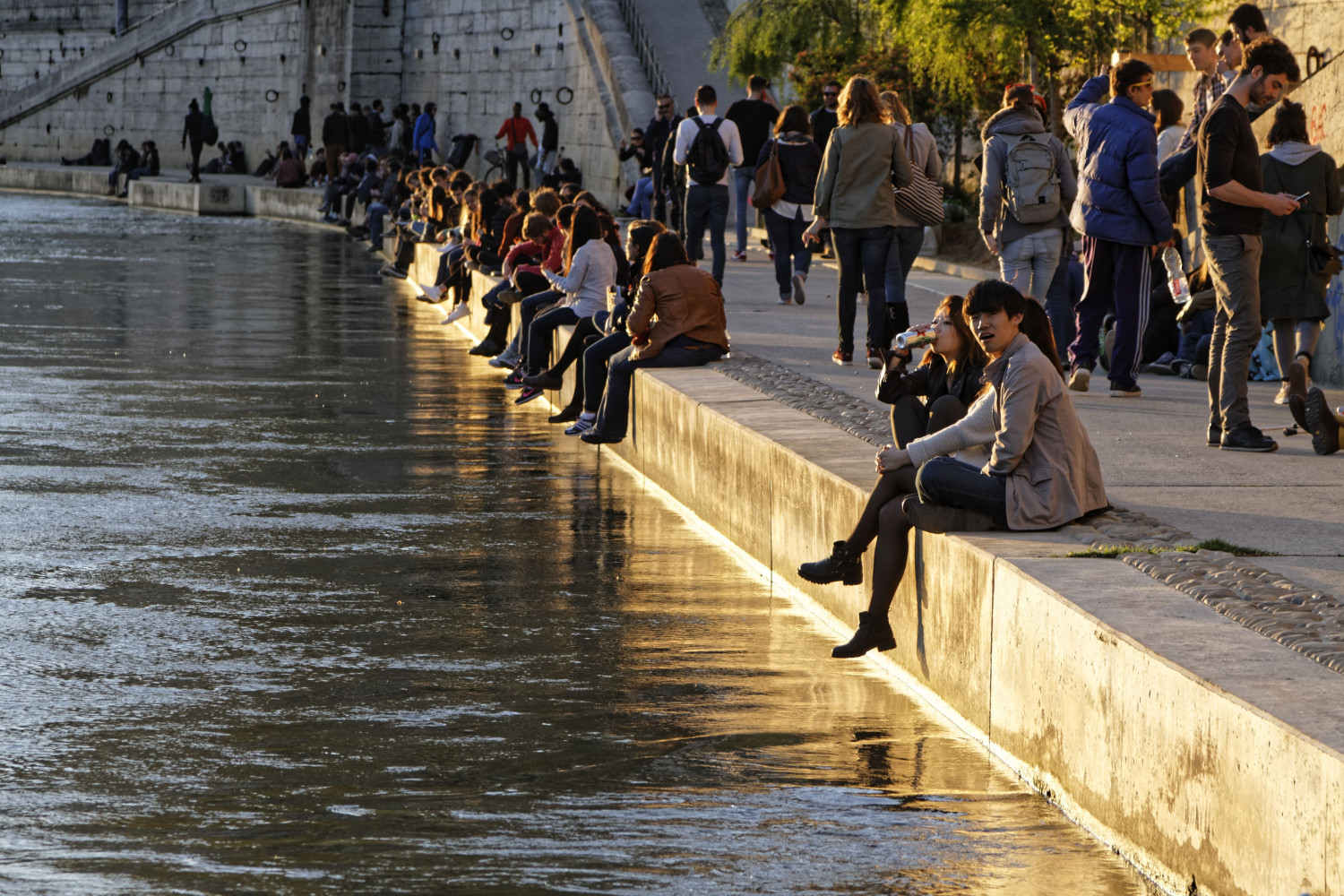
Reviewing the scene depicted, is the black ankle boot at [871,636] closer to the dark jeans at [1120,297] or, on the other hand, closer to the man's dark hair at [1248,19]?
the dark jeans at [1120,297]

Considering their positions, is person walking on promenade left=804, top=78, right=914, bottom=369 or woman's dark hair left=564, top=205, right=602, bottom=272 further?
woman's dark hair left=564, top=205, right=602, bottom=272

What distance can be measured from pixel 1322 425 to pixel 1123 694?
13.9ft

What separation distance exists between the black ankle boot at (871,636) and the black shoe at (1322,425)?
2.98m

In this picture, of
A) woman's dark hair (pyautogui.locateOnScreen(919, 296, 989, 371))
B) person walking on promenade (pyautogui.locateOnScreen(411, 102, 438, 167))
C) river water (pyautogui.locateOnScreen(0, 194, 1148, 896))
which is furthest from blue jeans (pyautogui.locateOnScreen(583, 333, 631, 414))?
person walking on promenade (pyautogui.locateOnScreen(411, 102, 438, 167))

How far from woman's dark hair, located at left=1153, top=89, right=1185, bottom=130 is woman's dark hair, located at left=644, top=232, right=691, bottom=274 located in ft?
10.1

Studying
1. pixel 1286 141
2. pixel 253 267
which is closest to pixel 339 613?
pixel 1286 141

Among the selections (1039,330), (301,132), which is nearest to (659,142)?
(1039,330)

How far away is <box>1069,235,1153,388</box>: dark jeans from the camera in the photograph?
1033 cm

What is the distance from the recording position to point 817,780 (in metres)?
5.36

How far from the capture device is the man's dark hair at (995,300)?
20.6ft

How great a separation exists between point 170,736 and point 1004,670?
232 centimetres

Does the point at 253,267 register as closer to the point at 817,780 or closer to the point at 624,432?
the point at 624,432

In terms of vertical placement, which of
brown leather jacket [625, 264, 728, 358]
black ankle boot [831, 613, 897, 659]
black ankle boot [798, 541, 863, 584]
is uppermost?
brown leather jacket [625, 264, 728, 358]

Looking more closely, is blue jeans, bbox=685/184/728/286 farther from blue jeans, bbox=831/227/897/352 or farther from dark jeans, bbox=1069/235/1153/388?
dark jeans, bbox=1069/235/1153/388
